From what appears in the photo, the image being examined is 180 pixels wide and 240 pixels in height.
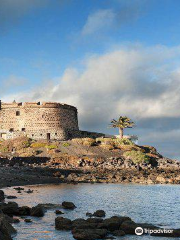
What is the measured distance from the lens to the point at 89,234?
13.5 metres

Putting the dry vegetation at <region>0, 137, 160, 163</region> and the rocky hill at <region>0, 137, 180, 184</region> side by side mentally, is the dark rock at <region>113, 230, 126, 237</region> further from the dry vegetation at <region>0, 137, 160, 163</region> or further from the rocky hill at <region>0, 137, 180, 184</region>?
the dry vegetation at <region>0, 137, 160, 163</region>

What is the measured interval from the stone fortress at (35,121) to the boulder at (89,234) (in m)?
62.9

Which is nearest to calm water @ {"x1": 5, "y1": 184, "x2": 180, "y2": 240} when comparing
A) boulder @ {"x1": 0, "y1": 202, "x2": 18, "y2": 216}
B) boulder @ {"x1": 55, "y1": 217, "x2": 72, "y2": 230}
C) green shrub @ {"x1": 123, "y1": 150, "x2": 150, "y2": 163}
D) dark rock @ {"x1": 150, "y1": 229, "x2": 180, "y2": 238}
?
boulder @ {"x1": 55, "y1": 217, "x2": 72, "y2": 230}

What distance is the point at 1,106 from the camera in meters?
80.5

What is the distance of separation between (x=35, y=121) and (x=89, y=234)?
66.0 metres

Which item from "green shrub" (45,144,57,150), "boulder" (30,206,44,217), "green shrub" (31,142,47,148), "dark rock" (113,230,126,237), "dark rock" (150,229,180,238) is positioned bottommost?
"dark rock" (150,229,180,238)

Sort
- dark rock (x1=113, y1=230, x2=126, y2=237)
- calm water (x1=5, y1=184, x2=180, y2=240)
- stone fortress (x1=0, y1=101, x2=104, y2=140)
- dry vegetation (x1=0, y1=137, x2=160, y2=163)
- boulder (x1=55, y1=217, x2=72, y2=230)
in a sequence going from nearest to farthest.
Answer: dark rock (x1=113, y1=230, x2=126, y2=237) → calm water (x1=5, y1=184, x2=180, y2=240) → boulder (x1=55, y1=217, x2=72, y2=230) → dry vegetation (x1=0, y1=137, x2=160, y2=163) → stone fortress (x1=0, y1=101, x2=104, y2=140)

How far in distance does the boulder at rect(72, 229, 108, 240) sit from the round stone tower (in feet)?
207

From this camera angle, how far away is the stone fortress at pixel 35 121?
77188 mm

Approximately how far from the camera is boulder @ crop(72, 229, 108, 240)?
527 inches

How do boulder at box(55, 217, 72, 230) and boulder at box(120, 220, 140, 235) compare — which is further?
boulder at box(55, 217, 72, 230)

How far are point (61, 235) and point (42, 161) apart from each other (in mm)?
44266

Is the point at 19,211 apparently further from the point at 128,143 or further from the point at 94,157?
the point at 128,143

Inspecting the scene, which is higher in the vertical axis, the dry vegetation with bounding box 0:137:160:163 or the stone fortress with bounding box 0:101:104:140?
the stone fortress with bounding box 0:101:104:140
